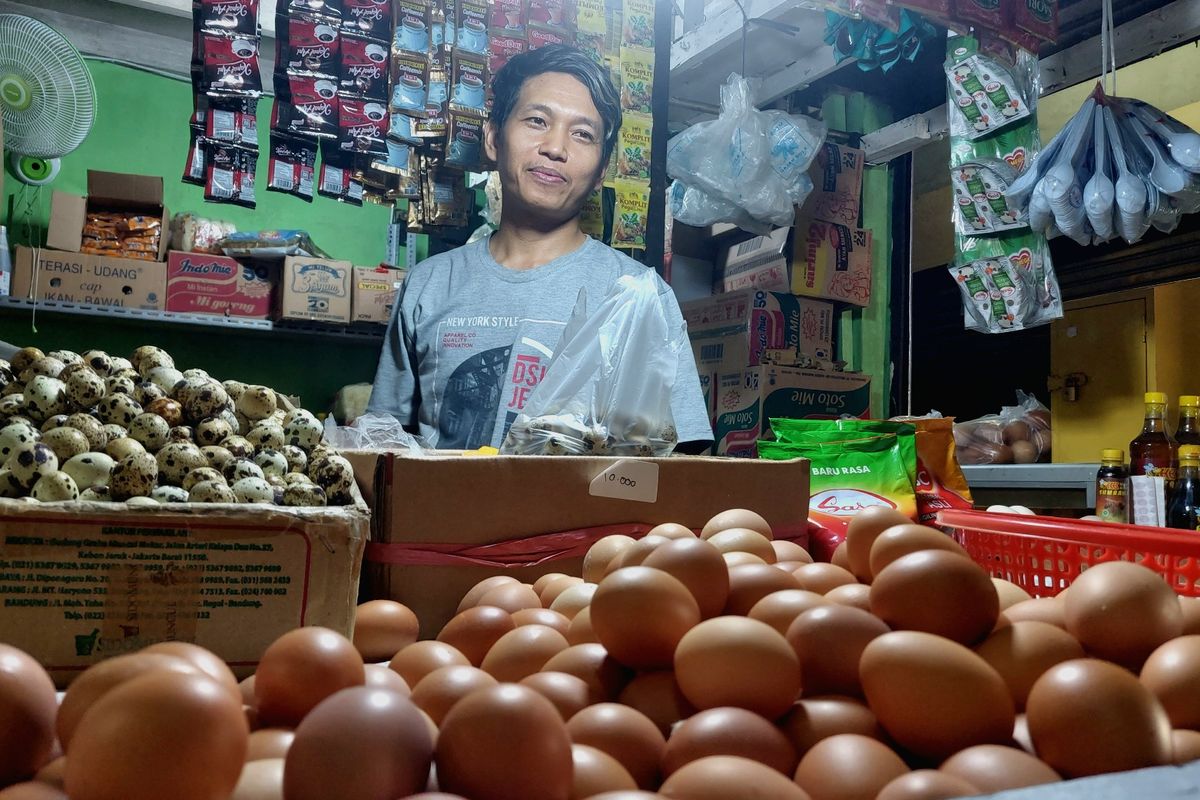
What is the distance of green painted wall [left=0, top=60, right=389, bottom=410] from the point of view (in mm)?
4168

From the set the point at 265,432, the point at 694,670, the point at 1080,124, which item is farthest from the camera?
the point at 1080,124

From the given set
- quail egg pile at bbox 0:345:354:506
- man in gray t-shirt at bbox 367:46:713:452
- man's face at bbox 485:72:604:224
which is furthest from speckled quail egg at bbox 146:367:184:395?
man's face at bbox 485:72:604:224

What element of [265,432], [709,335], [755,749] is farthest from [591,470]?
[709,335]

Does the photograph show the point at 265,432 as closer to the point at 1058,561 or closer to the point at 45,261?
the point at 1058,561

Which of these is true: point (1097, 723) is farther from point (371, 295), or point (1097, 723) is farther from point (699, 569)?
point (371, 295)

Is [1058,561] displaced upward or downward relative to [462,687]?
upward

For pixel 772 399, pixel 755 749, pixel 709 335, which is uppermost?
pixel 709 335

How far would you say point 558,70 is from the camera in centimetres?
293

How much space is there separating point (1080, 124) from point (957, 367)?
1.87 meters

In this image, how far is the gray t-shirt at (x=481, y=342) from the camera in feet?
8.61

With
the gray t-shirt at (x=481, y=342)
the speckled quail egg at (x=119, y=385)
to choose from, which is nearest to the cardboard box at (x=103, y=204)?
the gray t-shirt at (x=481, y=342)

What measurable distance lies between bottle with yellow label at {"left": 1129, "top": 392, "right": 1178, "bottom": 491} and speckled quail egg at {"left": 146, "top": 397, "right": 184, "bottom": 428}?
2.42 meters

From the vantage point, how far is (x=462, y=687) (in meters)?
0.78

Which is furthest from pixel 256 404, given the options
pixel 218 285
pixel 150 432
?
pixel 218 285
